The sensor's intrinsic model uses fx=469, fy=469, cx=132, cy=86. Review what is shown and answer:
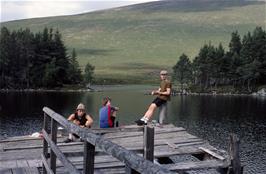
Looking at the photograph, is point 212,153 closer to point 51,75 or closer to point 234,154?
point 234,154

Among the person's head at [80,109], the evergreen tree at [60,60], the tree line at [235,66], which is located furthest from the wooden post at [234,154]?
the tree line at [235,66]

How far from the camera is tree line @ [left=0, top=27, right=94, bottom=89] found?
158750 mm

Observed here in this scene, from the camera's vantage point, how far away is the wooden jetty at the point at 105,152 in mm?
6141

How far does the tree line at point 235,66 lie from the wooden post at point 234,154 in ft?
501

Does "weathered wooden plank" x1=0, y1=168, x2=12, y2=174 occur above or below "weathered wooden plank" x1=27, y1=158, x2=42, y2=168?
above

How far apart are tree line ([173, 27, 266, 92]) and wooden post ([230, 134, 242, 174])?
152764mm

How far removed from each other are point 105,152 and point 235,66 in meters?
168

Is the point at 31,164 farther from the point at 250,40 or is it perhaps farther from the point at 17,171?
the point at 250,40

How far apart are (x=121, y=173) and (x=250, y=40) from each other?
168 m

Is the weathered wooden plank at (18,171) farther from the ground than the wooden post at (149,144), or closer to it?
closer to it

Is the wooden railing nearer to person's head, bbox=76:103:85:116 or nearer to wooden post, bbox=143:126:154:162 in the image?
wooden post, bbox=143:126:154:162

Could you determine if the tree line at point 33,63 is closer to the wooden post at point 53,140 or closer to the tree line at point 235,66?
the tree line at point 235,66

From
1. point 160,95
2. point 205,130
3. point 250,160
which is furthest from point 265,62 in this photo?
point 160,95

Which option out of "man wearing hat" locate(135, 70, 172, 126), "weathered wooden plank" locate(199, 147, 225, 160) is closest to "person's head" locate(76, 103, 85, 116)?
"man wearing hat" locate(135, 70, 172, 126)
